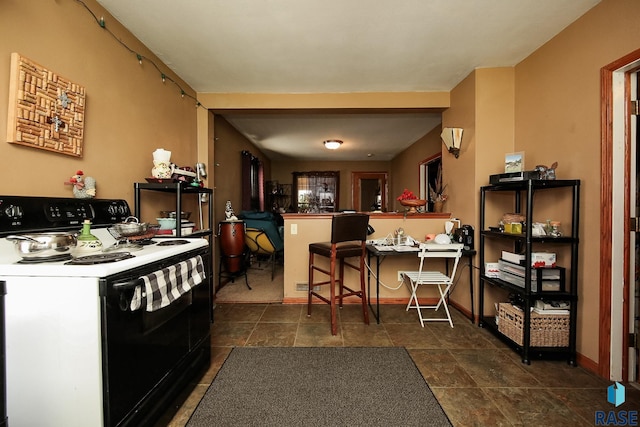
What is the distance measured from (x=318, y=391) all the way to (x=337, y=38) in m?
2.55

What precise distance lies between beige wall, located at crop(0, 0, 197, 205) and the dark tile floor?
1477 millimetres

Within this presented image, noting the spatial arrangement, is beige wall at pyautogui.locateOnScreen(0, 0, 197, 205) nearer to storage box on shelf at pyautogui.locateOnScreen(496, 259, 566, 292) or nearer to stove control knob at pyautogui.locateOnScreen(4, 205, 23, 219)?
stove control knob at pyautogui.locateOnScreen(4, 205, 23, 219)

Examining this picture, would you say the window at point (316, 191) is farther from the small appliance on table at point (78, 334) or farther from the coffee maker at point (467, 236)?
the small appliance on table at point (78, 334)

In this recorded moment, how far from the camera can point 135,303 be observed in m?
1.05

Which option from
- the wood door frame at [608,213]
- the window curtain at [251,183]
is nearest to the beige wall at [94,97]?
the window curtain at [251,183]

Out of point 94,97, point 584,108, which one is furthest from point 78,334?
point 584,108

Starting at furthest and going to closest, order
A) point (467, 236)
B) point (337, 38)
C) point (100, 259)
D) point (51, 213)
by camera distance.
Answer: point (467, 236) < point (337, 38) < point (51, 213) < point (100, 259)

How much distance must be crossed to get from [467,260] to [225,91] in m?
3.34

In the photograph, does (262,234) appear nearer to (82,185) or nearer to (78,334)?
(82,185)

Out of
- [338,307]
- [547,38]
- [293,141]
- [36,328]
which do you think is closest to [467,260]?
[338,307]

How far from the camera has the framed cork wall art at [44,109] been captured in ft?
4.17

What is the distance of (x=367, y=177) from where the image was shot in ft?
24.4

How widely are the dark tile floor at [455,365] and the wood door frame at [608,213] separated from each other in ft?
0.86

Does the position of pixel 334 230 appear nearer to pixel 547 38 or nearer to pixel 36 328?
pixel 36 328
